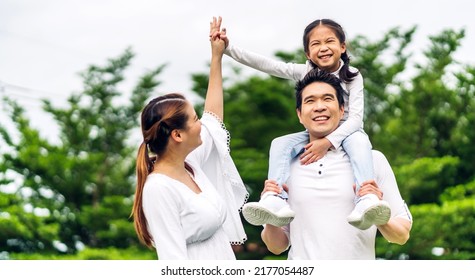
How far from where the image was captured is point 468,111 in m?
11.9

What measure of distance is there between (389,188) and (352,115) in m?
0.24

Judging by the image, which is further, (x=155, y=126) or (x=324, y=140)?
(x=324, y=140)

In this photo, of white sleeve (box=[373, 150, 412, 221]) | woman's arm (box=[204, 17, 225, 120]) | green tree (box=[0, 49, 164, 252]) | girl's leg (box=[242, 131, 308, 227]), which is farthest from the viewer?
green tree (box=[0, 49, 164, 252])

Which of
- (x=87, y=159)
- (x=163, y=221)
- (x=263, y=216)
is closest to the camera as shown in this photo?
(x=163, y=221)

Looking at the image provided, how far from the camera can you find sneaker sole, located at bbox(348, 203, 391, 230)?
233cm

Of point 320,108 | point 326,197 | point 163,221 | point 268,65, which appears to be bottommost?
point 163,221

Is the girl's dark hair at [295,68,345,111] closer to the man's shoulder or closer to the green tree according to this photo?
the man's shoulder

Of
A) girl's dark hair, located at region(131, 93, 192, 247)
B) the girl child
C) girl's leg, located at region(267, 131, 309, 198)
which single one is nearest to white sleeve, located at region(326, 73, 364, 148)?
the girl child

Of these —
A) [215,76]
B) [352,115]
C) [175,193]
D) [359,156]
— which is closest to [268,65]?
[215,76]

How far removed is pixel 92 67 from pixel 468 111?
5.20 metres

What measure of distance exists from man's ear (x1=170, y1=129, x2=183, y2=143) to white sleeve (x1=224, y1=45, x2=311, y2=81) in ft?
1.36

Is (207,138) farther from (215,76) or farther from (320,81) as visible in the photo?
(320,81)

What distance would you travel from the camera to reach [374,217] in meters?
2.36

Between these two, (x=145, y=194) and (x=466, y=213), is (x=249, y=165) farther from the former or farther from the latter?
(x=145, y=194)
